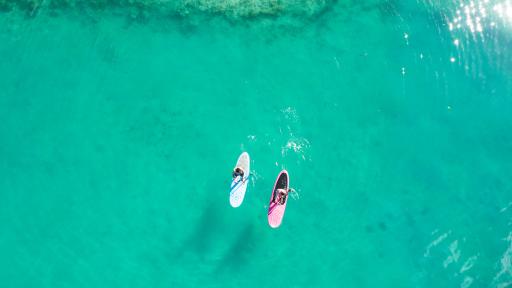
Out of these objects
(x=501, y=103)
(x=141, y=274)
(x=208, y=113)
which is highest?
(x=501, y=103)

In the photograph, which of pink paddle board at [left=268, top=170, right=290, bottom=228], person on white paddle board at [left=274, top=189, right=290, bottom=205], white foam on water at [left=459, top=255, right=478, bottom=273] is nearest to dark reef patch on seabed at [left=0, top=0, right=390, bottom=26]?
pink paddle board at [left=268, top=170, right=290, bottom=228]

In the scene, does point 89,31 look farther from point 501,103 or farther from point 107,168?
point 501,103

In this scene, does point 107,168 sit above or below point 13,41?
below

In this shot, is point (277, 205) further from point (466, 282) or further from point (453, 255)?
point (466, 282)

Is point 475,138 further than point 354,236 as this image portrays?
Yes

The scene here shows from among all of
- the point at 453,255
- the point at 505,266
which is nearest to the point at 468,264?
the point at 453,255

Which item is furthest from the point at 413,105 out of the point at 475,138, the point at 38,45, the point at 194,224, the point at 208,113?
the point at 38,45

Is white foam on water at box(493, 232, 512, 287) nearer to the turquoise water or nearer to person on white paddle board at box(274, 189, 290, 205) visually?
the turquoise water
